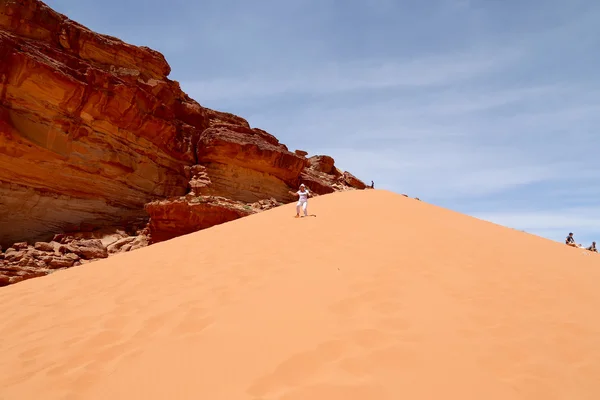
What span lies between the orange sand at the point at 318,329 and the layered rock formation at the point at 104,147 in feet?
33.1

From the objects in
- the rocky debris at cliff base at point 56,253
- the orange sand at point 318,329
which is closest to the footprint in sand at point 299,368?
the orange sand at point 318,329

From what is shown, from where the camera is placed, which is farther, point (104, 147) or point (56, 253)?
point (104, 147)

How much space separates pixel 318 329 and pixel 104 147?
1889cm

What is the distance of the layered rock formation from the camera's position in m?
15.3

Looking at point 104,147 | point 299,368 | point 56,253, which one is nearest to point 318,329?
point 299,368

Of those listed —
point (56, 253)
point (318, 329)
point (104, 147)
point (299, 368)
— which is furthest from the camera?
point (104, 147)

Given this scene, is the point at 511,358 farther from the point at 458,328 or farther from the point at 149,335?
the point at 149,335

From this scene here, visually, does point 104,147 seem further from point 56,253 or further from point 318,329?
point 318,329

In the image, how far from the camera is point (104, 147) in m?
18.3

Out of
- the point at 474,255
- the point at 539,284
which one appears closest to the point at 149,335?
the point at 539,284

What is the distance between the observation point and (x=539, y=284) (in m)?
4.14

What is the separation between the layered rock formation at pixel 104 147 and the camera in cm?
1528

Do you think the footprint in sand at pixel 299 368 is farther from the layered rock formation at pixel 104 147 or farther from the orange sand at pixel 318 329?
the layered rock formation at pixel 104 147

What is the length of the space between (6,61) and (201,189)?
33.8 ft
